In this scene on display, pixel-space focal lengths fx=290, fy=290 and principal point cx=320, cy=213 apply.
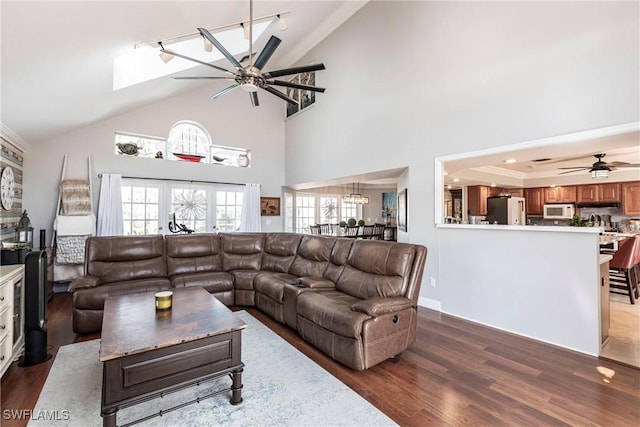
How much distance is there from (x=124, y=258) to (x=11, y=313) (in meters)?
1.56

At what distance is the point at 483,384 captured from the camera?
2273mm


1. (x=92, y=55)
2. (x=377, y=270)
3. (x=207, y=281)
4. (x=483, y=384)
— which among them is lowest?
(x=483, y=384)

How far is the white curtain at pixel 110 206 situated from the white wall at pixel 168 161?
16cm

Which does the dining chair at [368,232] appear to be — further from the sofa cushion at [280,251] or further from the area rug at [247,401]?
the area rug at [247,401]

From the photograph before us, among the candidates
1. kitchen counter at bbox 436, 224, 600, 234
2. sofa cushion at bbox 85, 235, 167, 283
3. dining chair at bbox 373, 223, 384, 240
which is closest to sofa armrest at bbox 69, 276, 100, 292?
sofa cushion at bbox 85, 235, 167, 283

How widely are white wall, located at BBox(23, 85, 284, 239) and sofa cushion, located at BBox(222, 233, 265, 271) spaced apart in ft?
6.64

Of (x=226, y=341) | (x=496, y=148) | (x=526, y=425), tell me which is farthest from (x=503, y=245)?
(x=226, y=341)

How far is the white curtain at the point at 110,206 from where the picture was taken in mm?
5117

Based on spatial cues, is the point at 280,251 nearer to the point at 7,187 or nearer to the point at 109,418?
the point at 109,418

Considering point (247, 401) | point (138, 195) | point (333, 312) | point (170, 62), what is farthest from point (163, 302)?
point (138, 195)

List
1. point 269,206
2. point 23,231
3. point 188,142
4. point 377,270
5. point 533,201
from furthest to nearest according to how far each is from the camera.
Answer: point 533,201 → point 269,206 → point 188,142 → point 23,231 → point 377,270

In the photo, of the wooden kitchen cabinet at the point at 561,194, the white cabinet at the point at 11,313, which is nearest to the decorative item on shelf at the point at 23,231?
the white cabinet at the point at 11,313

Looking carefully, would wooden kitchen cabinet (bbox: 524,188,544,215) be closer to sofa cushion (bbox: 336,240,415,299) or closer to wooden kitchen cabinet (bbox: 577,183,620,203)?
wooden kitchen cabinet (bbox: 577,183,620,203)

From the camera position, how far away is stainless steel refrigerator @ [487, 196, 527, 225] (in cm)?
718
